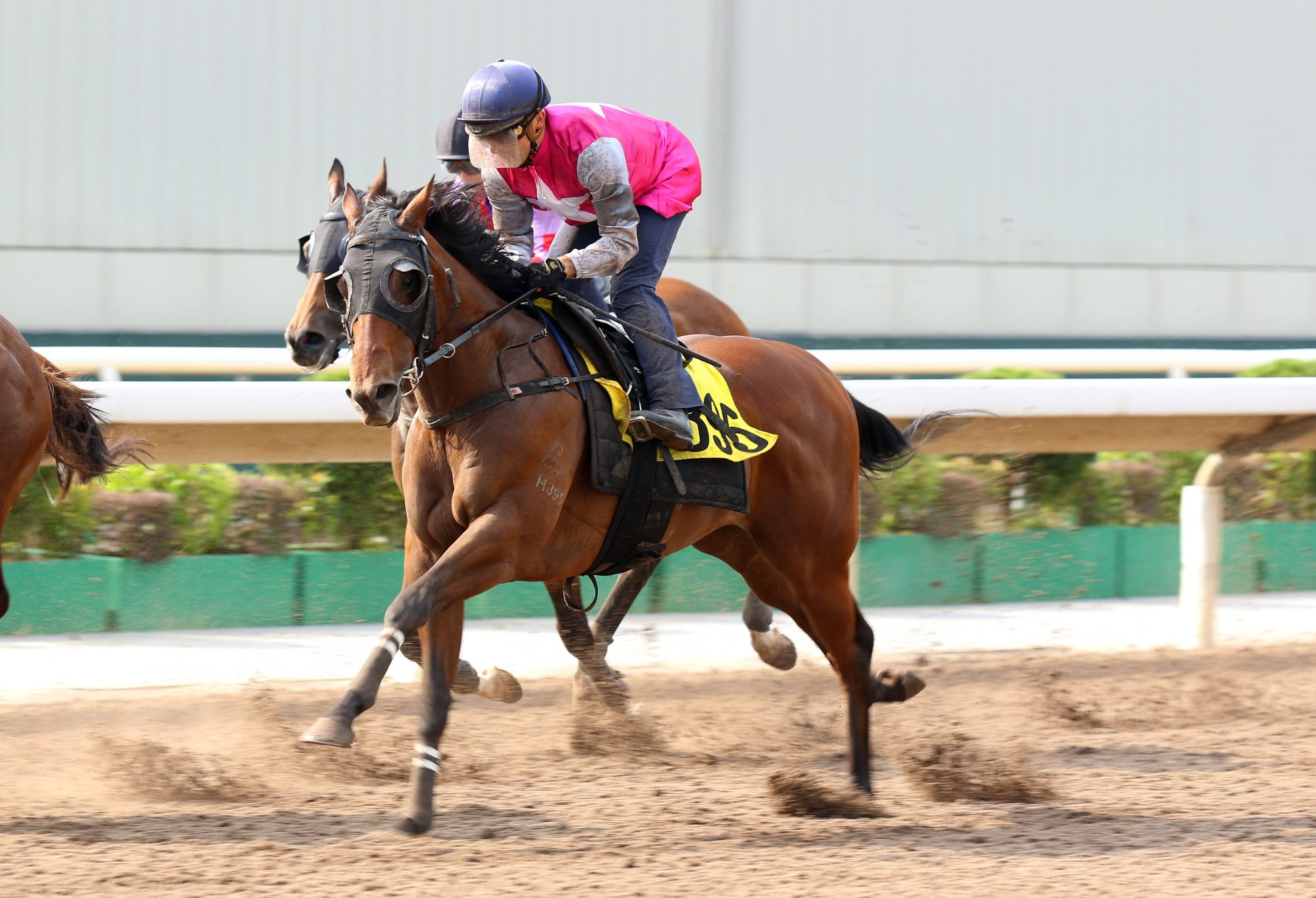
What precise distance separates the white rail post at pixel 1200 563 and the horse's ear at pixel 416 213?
4.13 m

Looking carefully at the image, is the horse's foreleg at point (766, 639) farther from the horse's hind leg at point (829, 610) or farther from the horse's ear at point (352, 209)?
the horse's ear at point (352, 209)

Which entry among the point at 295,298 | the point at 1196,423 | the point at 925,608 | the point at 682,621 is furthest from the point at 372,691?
the point at 295,298

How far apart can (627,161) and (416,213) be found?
776 millimetres

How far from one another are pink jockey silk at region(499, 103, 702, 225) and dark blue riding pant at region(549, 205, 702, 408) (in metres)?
0.05

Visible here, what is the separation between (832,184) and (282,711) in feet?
25.7

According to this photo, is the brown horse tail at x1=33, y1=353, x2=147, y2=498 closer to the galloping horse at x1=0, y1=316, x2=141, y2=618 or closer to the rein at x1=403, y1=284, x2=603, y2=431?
the galloping horse at x1=0, y1=316, x2=141, y2=618

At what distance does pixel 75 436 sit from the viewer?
16.6ft

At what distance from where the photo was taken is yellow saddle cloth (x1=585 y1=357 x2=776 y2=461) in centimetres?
409

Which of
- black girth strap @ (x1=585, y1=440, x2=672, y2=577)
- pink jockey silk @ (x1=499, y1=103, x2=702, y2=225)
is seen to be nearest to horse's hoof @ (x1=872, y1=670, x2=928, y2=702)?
black girth strap @ (x1=585, y1=440, x2=672, y2=577)

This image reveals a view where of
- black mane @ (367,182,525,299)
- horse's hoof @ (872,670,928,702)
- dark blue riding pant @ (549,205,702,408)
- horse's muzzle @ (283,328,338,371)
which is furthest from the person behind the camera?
horse's hoof @ (872,670,928,702)

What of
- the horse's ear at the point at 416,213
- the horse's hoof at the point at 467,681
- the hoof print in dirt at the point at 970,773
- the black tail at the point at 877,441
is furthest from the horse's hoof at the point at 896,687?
the horse's ear at the point at 416,213

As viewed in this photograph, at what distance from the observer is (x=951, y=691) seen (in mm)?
5789

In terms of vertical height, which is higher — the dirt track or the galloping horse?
the galloping horse

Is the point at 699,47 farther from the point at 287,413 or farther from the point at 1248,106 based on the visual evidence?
the point at 287,413
